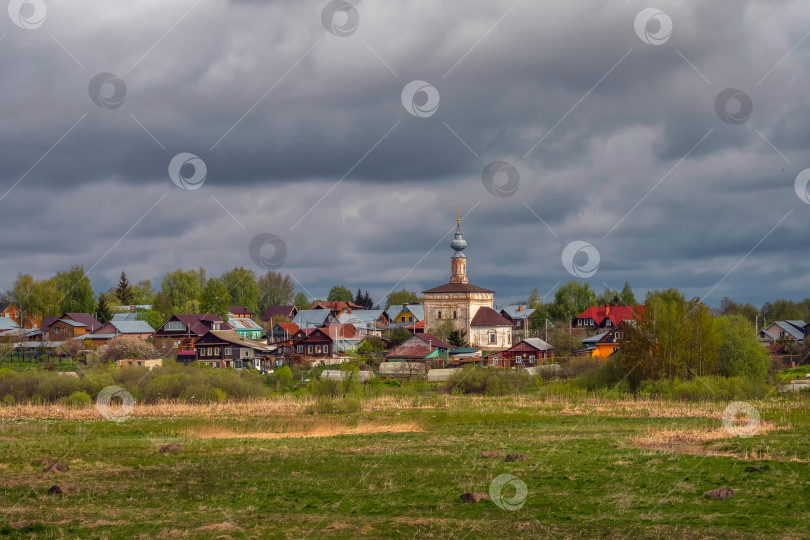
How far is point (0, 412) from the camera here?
199 feet

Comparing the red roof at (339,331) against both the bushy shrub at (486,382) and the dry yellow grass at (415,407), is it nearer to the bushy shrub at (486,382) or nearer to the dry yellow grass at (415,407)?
the bushy shrub at (486,382)

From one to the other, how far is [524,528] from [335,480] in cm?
966

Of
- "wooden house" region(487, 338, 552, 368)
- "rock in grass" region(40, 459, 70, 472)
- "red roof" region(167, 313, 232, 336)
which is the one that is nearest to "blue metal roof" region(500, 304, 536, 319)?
"wooden house" region(487, 338, 552, 368)

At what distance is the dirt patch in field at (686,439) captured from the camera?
3725 centimetres

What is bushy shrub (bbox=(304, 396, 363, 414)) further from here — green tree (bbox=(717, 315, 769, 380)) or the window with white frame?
the window with white frame

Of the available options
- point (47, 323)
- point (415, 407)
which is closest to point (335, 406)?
point (415, 407)

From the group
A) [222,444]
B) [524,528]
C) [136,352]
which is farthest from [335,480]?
[136,352]

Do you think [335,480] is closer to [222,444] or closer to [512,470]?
[512,470]

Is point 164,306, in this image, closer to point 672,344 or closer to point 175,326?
point 175,326

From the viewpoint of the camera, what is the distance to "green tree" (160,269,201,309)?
7136 inches

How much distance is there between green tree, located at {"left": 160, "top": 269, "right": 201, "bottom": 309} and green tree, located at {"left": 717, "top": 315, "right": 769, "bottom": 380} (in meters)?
125

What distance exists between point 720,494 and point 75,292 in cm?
15494

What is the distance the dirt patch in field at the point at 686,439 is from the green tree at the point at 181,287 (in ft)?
482

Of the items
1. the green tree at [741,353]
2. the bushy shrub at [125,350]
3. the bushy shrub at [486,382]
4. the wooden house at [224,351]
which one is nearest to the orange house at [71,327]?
the bushy shrub at [125,350]
